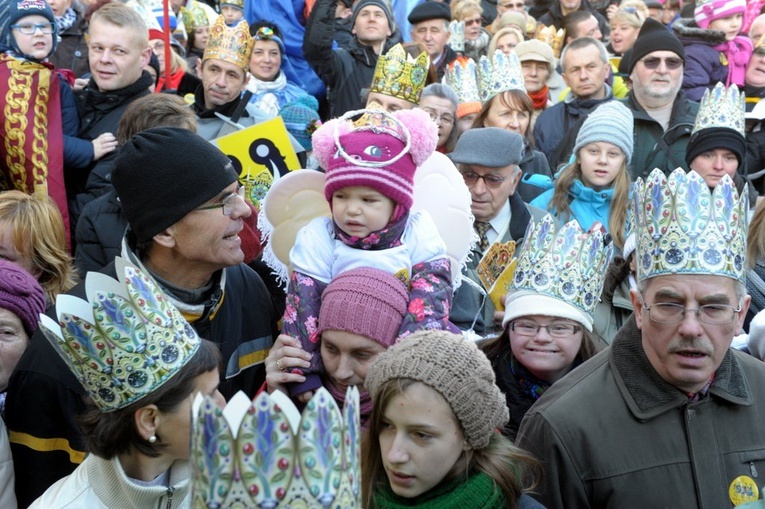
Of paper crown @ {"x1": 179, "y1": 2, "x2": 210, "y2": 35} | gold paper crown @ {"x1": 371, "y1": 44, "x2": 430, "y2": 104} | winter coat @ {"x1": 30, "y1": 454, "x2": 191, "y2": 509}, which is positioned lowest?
winter coat @ {"x1": 30, "y1": 454, "x2": 191, "y2": 509}

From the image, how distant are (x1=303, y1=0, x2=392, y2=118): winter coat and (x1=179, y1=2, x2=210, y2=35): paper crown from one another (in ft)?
7.84

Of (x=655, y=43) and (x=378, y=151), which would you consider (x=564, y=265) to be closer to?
(x=378, y=151)

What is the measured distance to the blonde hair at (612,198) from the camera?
6.32 meters

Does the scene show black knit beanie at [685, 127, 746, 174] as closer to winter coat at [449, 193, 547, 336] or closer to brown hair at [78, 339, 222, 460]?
winter coat at [449, 193, 547, 336]

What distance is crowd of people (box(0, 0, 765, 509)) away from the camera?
3.30 m

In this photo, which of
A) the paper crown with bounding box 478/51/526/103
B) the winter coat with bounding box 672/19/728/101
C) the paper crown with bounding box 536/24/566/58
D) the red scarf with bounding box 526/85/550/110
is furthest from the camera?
the paper crown with bounding box 536/24/566/58

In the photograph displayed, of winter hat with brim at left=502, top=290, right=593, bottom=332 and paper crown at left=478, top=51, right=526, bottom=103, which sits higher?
paper crown at left=478, top=51, right=526, bottom=103

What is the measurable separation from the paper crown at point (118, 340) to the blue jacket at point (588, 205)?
3665 millimetres

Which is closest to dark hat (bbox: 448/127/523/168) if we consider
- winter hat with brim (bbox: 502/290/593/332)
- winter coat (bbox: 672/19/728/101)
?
winter hat with brim (bbox: 502/290/593/332)

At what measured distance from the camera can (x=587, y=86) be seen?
8.63m

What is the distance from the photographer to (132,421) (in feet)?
10.6

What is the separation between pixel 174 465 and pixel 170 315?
0.47m

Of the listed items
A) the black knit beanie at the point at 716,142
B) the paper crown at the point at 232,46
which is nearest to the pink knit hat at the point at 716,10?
the black knit beanie at the point at 716,142

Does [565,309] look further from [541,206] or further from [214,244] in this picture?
[541,206]
